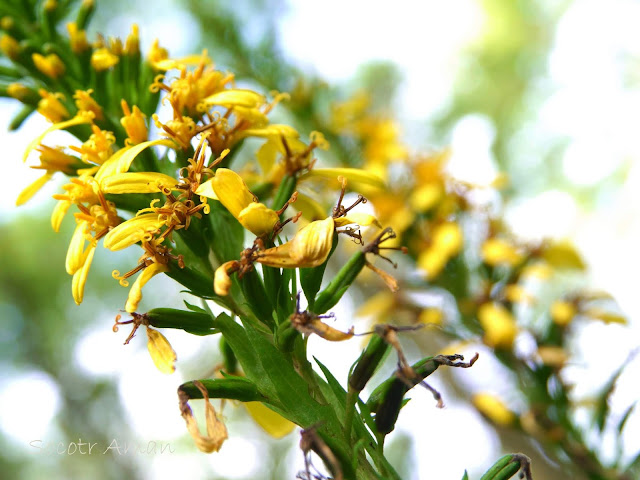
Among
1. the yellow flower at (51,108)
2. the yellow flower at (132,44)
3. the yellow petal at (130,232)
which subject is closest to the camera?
the yellow petal at (130,232)

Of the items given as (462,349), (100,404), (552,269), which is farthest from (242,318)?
(100,404)

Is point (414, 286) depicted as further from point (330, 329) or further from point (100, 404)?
point (100, 404)

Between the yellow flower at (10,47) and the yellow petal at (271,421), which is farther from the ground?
the yellow flower at (10,47)

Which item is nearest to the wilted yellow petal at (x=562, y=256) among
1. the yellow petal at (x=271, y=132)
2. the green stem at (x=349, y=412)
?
the yellow petal at (x=271, y=132)

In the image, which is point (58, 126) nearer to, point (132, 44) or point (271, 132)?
point (132, 44)

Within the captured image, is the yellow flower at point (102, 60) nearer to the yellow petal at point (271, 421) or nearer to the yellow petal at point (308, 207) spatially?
the yellow petal at point (308, 207)

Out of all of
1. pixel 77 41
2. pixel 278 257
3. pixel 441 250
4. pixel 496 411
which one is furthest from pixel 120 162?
pixel 496 411
